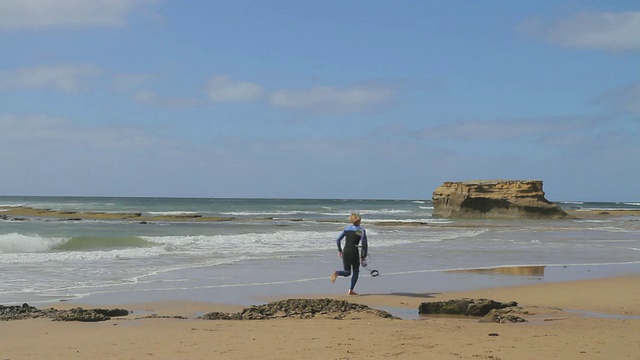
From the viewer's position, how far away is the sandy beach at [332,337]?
6.78 metres

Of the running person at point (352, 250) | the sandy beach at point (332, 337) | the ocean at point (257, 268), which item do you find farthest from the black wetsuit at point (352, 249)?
the sandy beach at point (332, 337)

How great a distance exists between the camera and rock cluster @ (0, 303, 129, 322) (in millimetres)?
9039

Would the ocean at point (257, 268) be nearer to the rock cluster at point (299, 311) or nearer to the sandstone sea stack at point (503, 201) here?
the rock cluster at point (299, 311)

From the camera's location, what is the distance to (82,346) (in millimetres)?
7246

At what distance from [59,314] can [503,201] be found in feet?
165

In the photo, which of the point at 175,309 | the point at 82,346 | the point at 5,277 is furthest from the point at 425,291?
the point at 5,277

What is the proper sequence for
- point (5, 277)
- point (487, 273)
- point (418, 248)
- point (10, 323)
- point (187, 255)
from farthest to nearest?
point (418, 248), point (187, 255), point (487, 273), point (5, 277), point (10, 323)

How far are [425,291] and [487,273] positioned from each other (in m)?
3.84

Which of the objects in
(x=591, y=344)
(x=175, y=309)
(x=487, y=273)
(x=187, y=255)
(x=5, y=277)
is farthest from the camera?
(x=187, y=255)

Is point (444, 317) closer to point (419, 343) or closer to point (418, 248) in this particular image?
point (419, 343)

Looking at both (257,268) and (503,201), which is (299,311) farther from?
(503,201)

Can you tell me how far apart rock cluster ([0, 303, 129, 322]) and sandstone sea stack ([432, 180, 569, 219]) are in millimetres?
49243

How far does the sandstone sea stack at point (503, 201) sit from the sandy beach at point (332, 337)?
4699 centimetres

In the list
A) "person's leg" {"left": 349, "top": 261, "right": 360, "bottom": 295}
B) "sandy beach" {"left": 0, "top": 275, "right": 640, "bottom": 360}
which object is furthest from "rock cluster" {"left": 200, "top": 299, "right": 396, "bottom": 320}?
"person's leg" {"left": 349, "top": 261, "right": 360, "bottom": 295}
